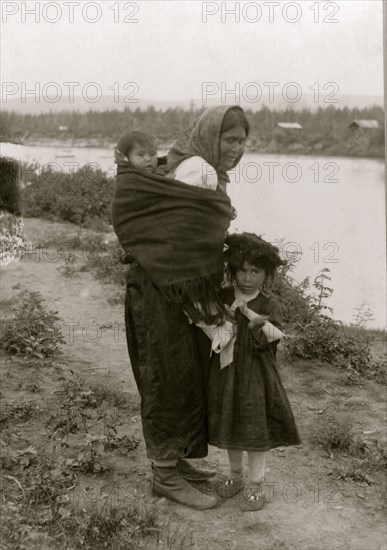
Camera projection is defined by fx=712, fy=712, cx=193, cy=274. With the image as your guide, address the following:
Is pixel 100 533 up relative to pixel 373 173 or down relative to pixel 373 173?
down

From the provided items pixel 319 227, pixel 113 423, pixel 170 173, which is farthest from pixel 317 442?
pixel 319 227

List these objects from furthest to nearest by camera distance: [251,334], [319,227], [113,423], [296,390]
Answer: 1. [319,227]
2. [296,390]
3. [113,423]
4. [251,334]

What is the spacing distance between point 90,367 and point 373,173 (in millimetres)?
4648

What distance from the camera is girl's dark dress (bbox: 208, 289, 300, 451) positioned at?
342 cm

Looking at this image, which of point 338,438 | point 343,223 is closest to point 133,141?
point 338,438

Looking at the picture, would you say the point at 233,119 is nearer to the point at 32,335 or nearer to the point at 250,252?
the point at 250,252

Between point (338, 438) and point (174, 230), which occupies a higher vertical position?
point (174, 230)

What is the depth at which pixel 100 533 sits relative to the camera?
3.19 m

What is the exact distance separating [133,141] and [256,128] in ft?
25.7

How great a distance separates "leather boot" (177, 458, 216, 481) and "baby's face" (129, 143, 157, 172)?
1.59 m

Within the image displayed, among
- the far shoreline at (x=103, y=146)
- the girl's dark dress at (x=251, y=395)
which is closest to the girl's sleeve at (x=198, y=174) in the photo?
the girl's dark dress at (x=251, y=395)

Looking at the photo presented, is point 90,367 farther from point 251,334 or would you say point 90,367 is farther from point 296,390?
point 251,334

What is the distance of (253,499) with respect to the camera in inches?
143

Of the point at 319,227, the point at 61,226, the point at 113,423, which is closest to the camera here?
the point at 113,423
